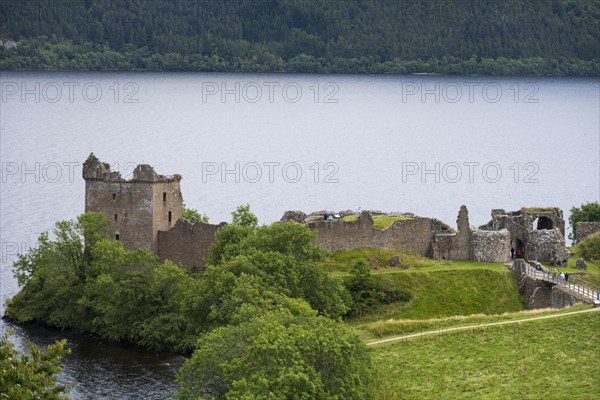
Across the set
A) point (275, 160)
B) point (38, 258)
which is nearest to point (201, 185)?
point (275, 160)

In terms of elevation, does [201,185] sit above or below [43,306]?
above

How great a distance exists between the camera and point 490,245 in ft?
314

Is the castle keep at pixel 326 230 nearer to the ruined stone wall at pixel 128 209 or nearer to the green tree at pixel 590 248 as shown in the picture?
the ruined stone wall at pixel 128 209

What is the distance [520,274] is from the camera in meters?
92.4

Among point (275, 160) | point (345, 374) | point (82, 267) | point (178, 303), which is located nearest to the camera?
point (345, 374)

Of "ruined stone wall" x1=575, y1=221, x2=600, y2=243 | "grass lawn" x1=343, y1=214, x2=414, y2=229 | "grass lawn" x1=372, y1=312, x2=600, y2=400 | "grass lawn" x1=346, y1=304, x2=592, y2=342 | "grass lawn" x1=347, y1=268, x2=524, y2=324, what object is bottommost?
"grass lawn" x1=372, y1=312, x2=600, y2=400

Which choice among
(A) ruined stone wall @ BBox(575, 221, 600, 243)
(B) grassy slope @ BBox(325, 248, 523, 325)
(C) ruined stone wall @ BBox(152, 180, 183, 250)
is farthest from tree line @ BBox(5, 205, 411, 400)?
(A) ruined stone wall @ BBox(575, 221, 600, 243)

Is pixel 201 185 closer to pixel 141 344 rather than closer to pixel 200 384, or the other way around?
pixel 141 344

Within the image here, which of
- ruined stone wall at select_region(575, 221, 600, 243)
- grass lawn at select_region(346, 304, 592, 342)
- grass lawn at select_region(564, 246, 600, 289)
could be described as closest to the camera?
grass lawn at select_region(346, 304, 592, 342)

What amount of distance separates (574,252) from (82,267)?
2948 cm

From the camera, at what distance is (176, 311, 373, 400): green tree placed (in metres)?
64.4

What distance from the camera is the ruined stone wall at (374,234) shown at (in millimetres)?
94750

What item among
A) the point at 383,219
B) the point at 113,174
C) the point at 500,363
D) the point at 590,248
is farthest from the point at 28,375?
the point at 590,248

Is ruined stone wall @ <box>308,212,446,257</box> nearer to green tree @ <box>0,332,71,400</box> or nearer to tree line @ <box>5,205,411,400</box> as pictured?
tree line @ <box>5,205,411,400</box>
